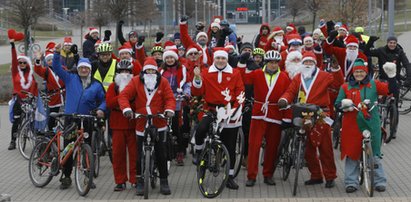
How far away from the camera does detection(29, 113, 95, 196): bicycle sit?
1032cm

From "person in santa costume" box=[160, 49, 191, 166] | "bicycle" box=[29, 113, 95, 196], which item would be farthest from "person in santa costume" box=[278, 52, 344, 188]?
"bicycle" box=[29, 113, 95, 196]

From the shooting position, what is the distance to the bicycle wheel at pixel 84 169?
10.2 m

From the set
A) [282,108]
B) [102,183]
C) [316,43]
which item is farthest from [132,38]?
[282,108]

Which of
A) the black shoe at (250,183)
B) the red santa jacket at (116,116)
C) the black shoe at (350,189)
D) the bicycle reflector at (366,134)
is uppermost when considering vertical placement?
the red santa jacket at (116,116)

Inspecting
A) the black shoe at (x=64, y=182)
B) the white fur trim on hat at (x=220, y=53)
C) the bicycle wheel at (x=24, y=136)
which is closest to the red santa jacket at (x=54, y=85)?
the bicycle wheel at (x=24, y=136)

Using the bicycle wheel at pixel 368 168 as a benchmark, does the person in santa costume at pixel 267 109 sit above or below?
above

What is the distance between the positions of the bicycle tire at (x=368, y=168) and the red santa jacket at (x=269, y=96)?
1.21 meters

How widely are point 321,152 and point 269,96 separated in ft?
3.33

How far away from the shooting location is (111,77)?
1123 cm

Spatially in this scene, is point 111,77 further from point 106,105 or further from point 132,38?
point 132,38

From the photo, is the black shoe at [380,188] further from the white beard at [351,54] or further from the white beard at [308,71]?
the white beard at [351,54]

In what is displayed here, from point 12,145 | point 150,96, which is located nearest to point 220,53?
point 150,96

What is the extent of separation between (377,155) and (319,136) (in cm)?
79

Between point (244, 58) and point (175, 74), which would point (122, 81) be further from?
point (175, 74)
